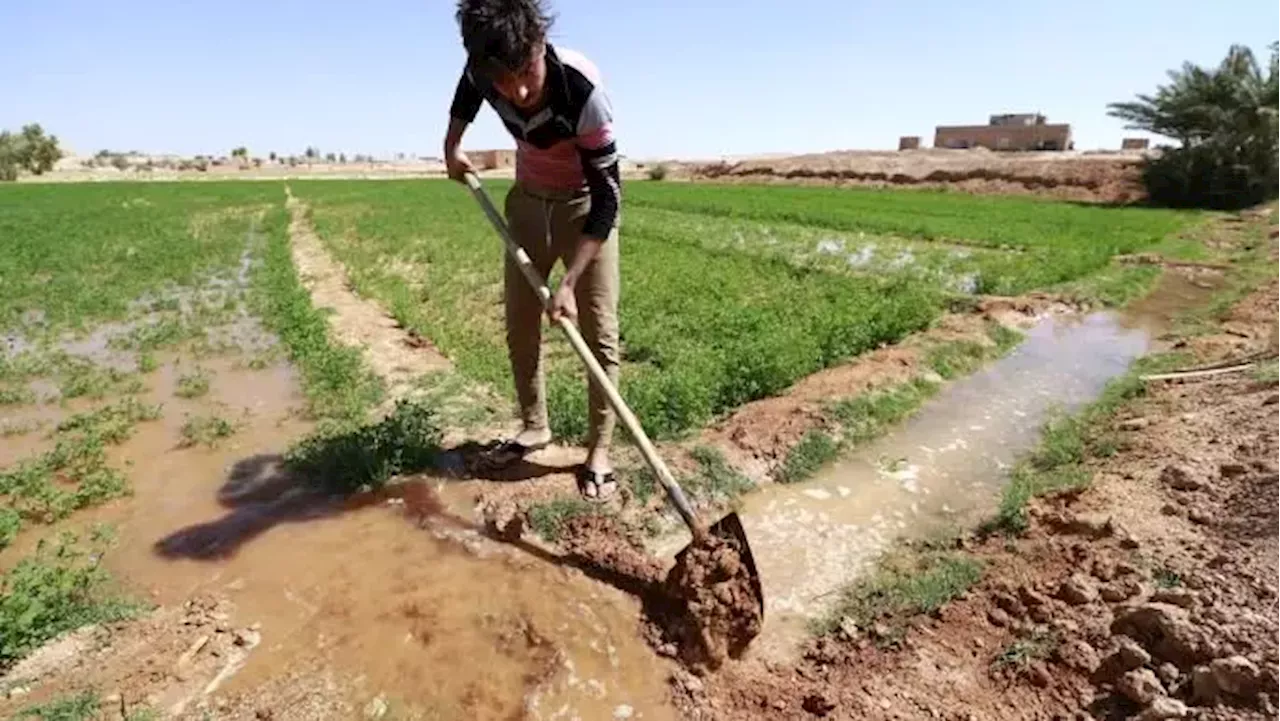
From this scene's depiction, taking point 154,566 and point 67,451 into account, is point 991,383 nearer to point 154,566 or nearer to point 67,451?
point 154,566

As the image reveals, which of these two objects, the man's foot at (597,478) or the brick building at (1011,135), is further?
the brick building at (1011,135)

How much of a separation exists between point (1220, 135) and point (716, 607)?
2892 centimetres

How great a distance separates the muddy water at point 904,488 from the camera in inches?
133

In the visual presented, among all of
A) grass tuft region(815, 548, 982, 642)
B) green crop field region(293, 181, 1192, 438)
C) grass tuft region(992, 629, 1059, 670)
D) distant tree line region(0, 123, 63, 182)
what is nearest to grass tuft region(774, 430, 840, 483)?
green crop field region(293, 181, 1192, 438)

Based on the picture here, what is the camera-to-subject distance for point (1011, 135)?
163 ft

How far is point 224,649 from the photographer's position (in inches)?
110

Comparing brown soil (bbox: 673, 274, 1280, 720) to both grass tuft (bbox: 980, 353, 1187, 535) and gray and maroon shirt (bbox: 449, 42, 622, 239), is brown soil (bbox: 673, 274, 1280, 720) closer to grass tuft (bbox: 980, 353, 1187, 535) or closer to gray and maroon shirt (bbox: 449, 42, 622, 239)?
grass tuft (bbox: 980, 353, 1187, 535)

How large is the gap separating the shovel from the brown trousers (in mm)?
96

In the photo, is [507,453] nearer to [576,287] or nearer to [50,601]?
[576,287]

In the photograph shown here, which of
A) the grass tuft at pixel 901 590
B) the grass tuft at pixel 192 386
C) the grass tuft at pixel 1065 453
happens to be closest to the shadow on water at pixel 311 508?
the grass tuft at pixel 901 590

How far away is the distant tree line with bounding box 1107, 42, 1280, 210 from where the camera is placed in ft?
78.8

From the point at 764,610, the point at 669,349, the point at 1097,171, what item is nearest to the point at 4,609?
the point at 764,610

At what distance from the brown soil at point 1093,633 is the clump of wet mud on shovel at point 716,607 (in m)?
0.09

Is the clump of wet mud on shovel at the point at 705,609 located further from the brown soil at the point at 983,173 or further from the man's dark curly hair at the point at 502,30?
the brown soil at the point at 983,173
